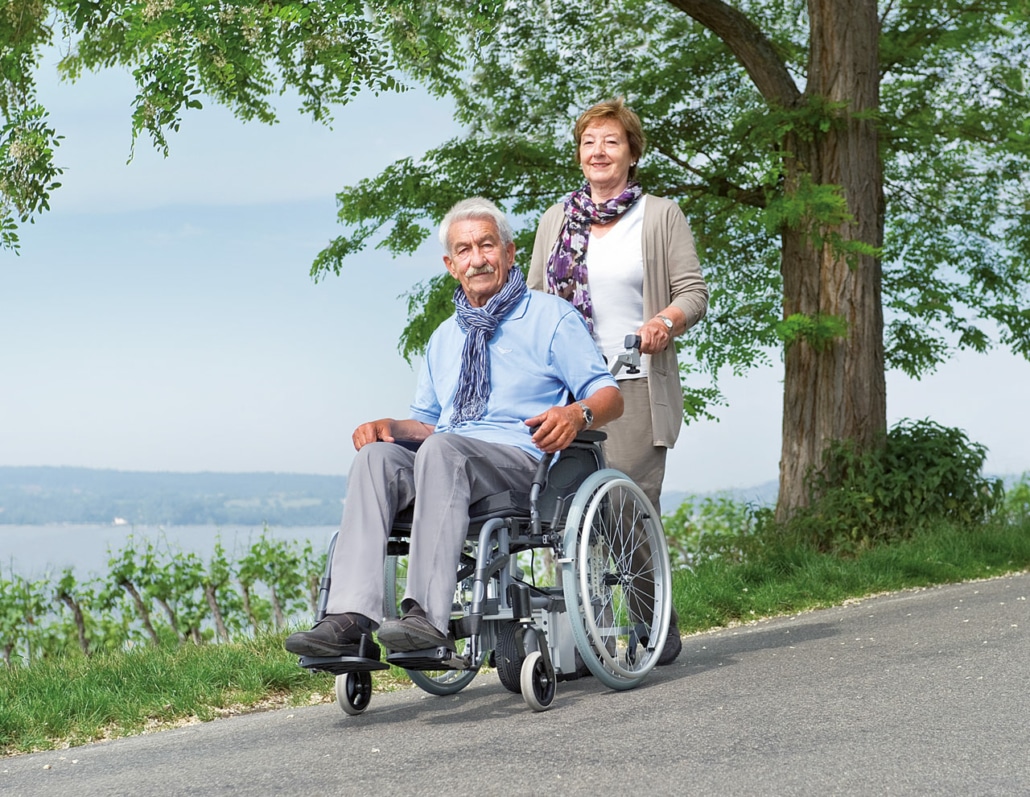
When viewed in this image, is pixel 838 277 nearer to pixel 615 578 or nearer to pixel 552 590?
pixel 615 578

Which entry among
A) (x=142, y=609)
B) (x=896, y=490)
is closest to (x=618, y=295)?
(x=896, y=490)

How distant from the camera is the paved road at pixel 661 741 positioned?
2.87m

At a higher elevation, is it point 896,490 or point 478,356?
point 478,356

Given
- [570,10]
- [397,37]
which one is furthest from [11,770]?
[570,10]

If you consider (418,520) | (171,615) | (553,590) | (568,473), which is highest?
(568,473)

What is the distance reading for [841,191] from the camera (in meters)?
9.57

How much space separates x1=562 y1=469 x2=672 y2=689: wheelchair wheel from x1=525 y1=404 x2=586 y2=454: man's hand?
0.19 meters

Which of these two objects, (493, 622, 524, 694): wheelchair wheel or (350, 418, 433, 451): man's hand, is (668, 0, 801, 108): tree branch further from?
(493, 622, 524, 694): wheelchair wheel

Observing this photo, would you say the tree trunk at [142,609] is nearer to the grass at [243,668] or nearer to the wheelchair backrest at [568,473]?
the grass at [243,668]

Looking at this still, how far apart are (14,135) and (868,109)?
20.4ft

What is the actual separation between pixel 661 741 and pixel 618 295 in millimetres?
1898

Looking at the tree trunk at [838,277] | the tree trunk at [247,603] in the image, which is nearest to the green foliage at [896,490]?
the tree trunk at [838,277]

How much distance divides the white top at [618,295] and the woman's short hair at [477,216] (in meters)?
0.64

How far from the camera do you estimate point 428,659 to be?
352 centimetres
